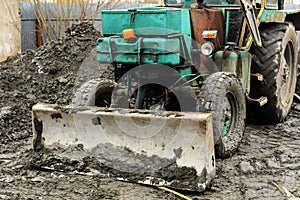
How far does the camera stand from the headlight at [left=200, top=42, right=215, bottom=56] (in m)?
5.39

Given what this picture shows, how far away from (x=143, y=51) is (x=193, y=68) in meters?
0.68

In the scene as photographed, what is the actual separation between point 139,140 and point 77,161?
63cm

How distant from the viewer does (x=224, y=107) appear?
5.12 meters

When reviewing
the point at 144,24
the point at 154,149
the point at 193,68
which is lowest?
the point at 154,149

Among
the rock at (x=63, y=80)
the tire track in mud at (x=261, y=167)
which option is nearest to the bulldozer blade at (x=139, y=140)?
the tire track in mud at (x=261, y=167)

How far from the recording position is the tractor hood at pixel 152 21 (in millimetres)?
5195

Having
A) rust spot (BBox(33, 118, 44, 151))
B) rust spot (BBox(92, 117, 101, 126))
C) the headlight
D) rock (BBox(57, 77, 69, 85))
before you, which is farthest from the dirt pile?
the headlight

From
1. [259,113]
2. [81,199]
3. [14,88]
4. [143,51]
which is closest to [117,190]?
[81,199]

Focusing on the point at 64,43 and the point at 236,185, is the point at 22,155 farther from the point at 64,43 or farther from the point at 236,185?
the point at 64,43

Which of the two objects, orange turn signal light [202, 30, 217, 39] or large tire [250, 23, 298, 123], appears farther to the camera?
large tire [250, 23, 298, 123]

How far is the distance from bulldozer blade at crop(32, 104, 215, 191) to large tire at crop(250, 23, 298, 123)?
2.25 meters

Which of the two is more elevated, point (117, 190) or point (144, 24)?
point (144, 24)

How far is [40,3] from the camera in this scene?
1152cm

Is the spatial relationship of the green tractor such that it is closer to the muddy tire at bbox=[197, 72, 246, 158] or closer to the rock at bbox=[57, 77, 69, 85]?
the muddy tire at bbox=[197, 72, 246, 158]
